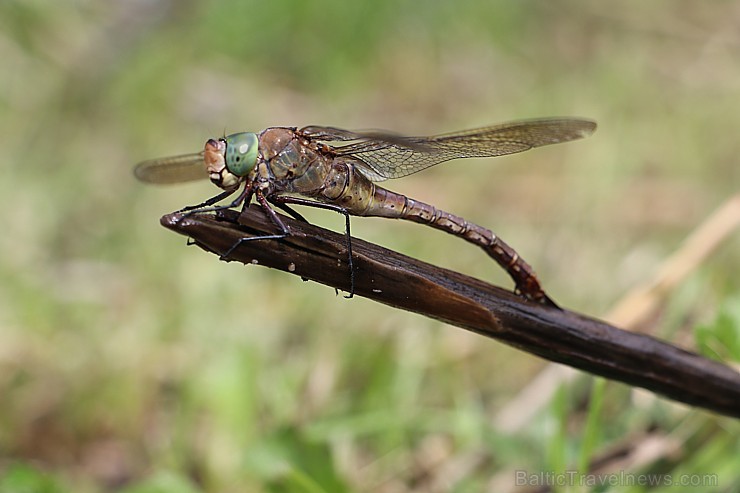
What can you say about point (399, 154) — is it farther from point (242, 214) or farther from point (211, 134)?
point (211, 134)

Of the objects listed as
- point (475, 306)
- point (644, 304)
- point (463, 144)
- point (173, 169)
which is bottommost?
point (475, 306)

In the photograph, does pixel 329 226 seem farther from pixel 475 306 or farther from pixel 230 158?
pixel 475 306

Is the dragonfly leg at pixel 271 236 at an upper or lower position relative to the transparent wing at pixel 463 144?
lower

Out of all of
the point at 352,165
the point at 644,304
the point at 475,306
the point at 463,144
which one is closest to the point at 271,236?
the point at 475,306

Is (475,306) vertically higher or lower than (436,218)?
lower

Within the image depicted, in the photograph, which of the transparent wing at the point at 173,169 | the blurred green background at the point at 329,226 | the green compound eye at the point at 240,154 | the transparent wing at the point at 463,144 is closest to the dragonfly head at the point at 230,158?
the green compound eye at the point at 240,154

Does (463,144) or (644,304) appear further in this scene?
(644,304)

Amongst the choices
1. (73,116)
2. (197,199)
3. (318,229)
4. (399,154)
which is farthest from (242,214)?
(73,116)

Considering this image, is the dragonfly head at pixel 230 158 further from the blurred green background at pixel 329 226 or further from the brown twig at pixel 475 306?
the blurred green background at pixel 329 226
